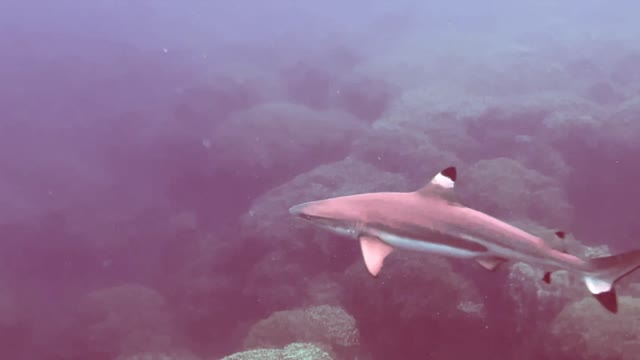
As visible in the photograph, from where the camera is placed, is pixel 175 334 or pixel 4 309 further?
pixel 4 309

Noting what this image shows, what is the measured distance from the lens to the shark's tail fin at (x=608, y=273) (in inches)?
156

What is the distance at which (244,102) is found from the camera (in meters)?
29.9

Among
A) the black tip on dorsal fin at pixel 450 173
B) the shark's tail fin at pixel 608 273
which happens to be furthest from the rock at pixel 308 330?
the shark's tail fin at pixel 608 273

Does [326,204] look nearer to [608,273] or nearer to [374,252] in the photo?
[374,252]

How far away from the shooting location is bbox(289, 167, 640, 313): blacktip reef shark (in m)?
4.22

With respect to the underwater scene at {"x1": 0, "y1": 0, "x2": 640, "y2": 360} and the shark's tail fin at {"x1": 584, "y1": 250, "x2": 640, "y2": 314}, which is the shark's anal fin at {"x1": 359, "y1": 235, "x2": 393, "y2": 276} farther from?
the shark's tail fin at {"x1": 584, "y1": 250, "x2": 640, "y2": 314}

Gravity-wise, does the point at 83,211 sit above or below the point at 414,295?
below

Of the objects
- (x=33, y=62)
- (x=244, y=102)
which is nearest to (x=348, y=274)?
(x=244, y=102)

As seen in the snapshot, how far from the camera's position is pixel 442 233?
183 inches

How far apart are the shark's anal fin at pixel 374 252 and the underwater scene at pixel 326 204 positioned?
0.06ft

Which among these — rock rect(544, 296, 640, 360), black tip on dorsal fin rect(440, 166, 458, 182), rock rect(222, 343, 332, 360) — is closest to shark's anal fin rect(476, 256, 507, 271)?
black tip on dorsal fin rect(440, 166, 458, 182)

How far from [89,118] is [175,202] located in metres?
14.1

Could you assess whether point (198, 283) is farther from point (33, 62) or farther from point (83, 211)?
point (33, 62)

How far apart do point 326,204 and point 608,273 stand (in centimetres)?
254
